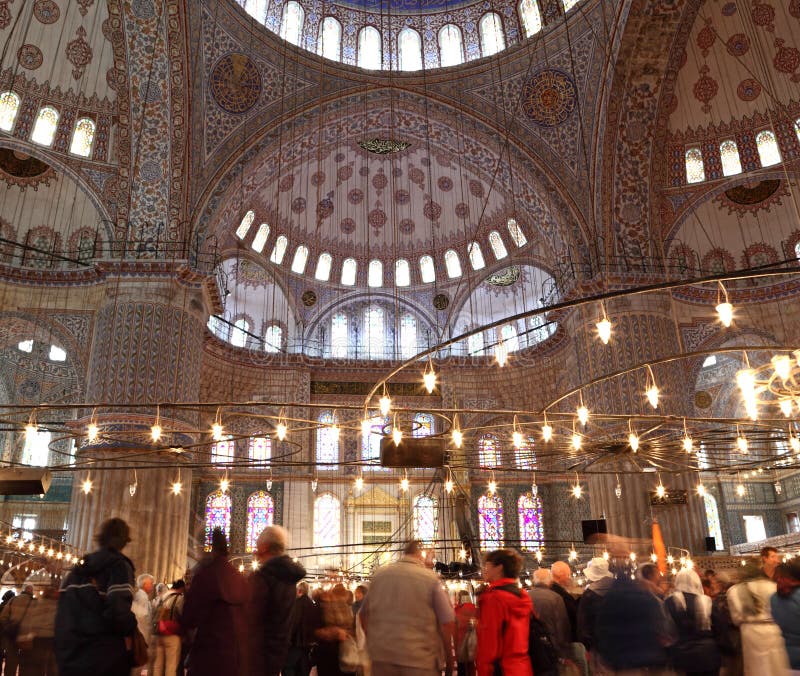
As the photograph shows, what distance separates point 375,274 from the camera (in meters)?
22.9

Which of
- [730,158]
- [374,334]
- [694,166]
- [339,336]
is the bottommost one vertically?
[339,336]

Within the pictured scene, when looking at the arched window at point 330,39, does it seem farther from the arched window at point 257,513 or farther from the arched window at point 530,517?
the arched window at point 530,517

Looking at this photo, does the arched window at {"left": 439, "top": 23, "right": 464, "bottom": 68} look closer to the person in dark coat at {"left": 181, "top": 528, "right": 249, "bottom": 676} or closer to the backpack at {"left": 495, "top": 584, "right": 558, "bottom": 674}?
the backpack at {"left": 495, "top": 584, "right": 558, "bottom": 674}

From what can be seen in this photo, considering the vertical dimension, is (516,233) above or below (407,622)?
above

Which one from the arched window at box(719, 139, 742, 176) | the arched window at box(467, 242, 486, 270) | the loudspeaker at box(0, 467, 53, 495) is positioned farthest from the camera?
the arched window at box(467, 242, 486, 270)

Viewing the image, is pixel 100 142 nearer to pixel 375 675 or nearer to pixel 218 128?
pixel 218 128

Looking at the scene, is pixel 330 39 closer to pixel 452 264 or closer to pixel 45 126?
pixel 45 126

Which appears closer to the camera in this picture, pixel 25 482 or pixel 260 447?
pixel 25 482

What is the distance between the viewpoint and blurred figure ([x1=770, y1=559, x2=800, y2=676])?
3.95 metres

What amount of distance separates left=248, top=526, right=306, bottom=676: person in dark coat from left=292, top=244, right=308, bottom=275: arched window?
18.6 metres

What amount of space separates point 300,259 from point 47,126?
8119 mm

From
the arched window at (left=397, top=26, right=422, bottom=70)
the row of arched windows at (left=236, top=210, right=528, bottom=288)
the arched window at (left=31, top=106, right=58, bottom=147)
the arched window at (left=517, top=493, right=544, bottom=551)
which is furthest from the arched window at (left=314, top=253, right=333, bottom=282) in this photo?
the arched window at (left=517, top=493, right=544, bottom=551)

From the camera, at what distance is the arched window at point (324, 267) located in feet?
73.7

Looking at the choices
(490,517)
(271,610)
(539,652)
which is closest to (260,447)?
(490,517)
